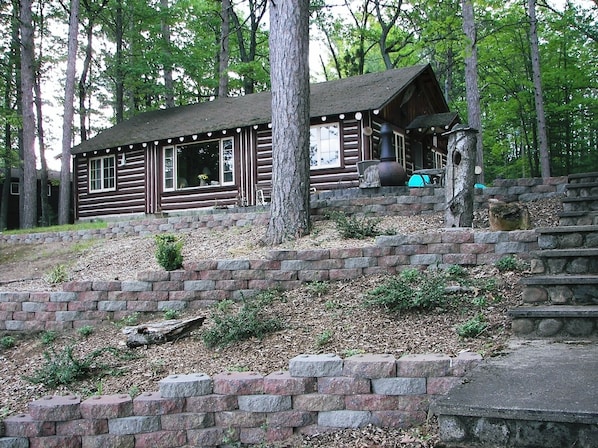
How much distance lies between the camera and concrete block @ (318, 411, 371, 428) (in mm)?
3514

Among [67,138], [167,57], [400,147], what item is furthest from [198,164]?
[167,57]

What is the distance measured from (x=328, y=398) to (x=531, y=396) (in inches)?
59.0

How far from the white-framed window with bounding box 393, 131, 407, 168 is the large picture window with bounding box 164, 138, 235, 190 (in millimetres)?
4951

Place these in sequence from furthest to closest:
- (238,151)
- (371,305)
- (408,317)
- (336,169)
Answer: (238,151)
(336,169)
(371,305)
(408,317)

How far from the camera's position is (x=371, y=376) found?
3.53 m

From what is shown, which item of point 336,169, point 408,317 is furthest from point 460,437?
point 336,169

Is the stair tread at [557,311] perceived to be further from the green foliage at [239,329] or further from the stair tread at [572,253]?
the green foliage at [239,329]

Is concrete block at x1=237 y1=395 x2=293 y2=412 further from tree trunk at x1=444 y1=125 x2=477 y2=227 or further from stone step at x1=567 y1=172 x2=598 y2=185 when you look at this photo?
stone step at x1=567 y1=172 x2=598 y2=185

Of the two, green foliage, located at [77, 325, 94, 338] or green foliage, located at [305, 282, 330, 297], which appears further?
green foliage, located at [77, 325, 94, 338]

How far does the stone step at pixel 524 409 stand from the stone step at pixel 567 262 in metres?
1.63

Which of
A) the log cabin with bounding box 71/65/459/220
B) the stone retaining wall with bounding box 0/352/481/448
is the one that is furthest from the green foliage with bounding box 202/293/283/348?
the log cabin with bounding box 71/65/459/220

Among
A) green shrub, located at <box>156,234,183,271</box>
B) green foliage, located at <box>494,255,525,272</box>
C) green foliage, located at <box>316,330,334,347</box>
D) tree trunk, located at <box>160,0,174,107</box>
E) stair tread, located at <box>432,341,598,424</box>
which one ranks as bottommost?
green foliage, located at <box>316,330,334,347</box>

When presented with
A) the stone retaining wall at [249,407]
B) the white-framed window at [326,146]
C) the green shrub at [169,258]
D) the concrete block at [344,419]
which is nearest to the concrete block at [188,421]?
the stone retaining wall at [249,407]

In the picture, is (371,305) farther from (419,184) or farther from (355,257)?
(419,184)
